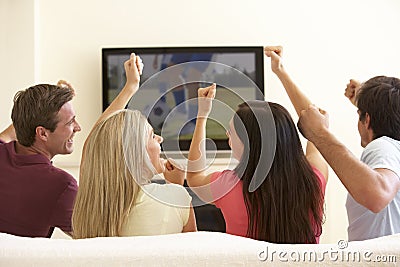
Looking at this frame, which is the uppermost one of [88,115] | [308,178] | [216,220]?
[308,178]

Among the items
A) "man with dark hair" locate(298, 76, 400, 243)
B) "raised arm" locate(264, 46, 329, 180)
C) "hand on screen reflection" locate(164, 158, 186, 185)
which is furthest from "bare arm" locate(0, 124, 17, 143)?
"man with dark hair" locate(298, 76, 400, 243)

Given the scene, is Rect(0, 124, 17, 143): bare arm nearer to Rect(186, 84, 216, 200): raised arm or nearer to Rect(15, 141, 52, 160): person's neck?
Rect(15, 141, 52, 160): person's neck

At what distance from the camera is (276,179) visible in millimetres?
1624

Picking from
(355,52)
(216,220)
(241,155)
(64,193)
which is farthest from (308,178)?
(355,52)

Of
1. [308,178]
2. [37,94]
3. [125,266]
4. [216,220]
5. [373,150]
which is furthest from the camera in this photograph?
[216,220]

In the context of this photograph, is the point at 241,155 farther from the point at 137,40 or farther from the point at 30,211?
the point at 137,40

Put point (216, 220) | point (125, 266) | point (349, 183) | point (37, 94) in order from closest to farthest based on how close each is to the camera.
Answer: point (125, 266) < point (349, 183) < point (37, 94) < point (216, 220)

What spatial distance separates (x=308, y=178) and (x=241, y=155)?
181mm

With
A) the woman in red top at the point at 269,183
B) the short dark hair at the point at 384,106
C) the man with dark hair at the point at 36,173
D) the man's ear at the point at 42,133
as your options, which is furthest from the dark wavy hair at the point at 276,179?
the man's ear at the point at 42,133

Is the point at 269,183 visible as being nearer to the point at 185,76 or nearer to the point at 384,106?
the point at 384,106

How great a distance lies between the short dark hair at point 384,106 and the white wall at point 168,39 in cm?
311

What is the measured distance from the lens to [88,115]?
5078mm

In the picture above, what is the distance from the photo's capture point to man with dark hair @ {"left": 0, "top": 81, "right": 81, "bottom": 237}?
186 cm

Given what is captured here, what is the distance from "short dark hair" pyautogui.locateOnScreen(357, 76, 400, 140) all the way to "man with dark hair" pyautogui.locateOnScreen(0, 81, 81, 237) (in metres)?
0.86
